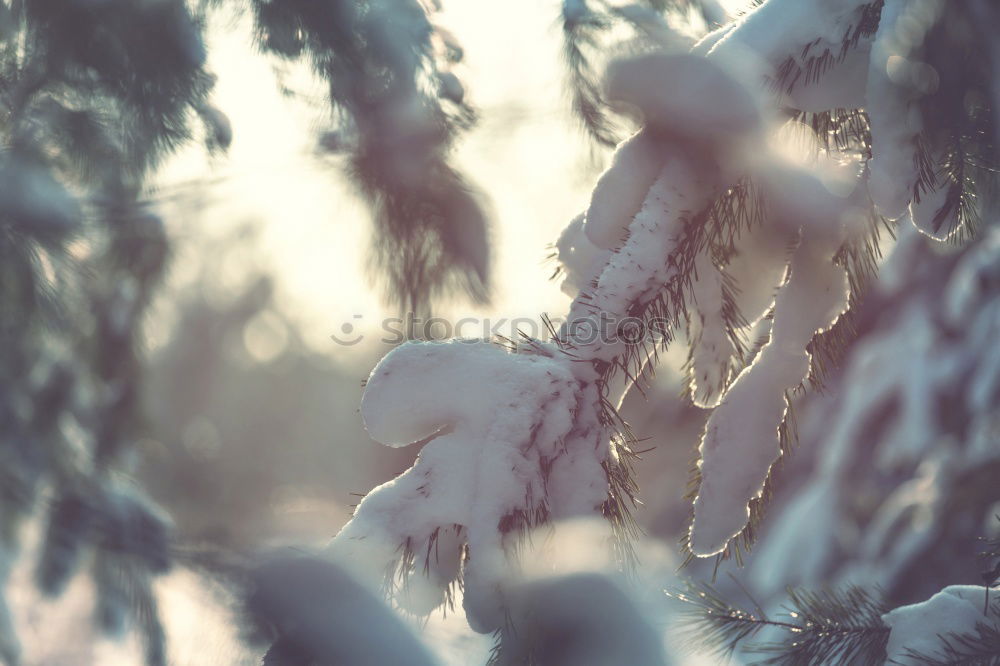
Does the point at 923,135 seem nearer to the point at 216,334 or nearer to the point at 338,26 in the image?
the point at 338,26

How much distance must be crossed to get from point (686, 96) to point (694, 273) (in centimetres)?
28

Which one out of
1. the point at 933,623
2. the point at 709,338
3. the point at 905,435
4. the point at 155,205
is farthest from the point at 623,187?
the point at 905,435

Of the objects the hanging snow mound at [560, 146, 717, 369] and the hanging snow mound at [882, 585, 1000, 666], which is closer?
Result: the hanging snow mound at [560, 146, 717, 369]

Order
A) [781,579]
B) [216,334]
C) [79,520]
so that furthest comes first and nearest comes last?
[216,334]
[781,579]
[79,520]

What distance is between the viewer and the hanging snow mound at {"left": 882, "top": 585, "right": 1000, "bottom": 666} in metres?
1.27

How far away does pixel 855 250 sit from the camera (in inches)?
53.0

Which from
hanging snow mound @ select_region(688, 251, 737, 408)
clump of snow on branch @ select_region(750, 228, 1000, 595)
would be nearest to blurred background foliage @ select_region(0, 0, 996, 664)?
hanging snow mound @ select_region(688, 251, 737, 408)

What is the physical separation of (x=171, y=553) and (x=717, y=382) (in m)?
1.14

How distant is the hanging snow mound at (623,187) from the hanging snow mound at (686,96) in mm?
37

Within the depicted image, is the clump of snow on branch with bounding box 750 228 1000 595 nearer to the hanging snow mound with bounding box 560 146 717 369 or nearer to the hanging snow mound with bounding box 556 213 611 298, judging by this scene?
the hanging snow mound with bounding box 556 213 611 298

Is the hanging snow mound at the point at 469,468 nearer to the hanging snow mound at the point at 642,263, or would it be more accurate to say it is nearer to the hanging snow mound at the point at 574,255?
the hanging snow mound at the point at 642,263

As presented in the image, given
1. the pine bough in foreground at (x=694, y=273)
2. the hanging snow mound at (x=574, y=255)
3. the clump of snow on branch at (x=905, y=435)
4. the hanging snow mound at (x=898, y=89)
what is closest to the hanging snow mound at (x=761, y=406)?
the pine bough in foreground at (x=694, y=273)

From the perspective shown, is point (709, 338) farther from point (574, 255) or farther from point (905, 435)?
point (905, 435)

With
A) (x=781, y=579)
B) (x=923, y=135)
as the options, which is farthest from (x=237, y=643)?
(x=781, y=579)
